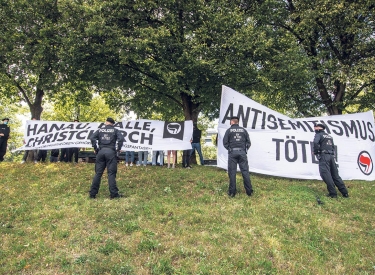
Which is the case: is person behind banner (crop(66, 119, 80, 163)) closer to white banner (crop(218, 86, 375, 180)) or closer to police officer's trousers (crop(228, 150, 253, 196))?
white banner (crop(218, 86, 375, 180))

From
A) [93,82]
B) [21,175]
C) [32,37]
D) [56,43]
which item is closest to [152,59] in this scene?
[93,82]

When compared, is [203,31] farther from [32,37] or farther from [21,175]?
[21,175]

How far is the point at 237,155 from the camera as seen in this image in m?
8.71

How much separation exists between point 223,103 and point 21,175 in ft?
27.0

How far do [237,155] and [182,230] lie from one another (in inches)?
135

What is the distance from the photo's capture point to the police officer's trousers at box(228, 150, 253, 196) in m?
8.58

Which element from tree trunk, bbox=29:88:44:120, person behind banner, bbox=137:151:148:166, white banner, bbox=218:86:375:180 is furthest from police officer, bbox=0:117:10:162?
white banner, bbox=218:86:375:180

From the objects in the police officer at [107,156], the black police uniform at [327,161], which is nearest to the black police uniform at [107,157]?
the police officer at [107,156]

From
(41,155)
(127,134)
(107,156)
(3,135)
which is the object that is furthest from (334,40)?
(3,135)

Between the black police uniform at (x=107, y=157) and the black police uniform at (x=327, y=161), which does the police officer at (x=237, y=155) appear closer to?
the black police uniform at (x=327, y=161)

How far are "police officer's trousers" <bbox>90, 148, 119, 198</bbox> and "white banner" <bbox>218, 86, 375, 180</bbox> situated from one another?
14.8 feet

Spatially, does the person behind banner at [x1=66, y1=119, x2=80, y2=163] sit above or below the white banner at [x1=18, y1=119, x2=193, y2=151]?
below

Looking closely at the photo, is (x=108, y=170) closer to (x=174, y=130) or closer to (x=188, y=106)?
(x=174, y=130)

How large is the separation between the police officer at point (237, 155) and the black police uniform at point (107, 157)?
10.9ft
